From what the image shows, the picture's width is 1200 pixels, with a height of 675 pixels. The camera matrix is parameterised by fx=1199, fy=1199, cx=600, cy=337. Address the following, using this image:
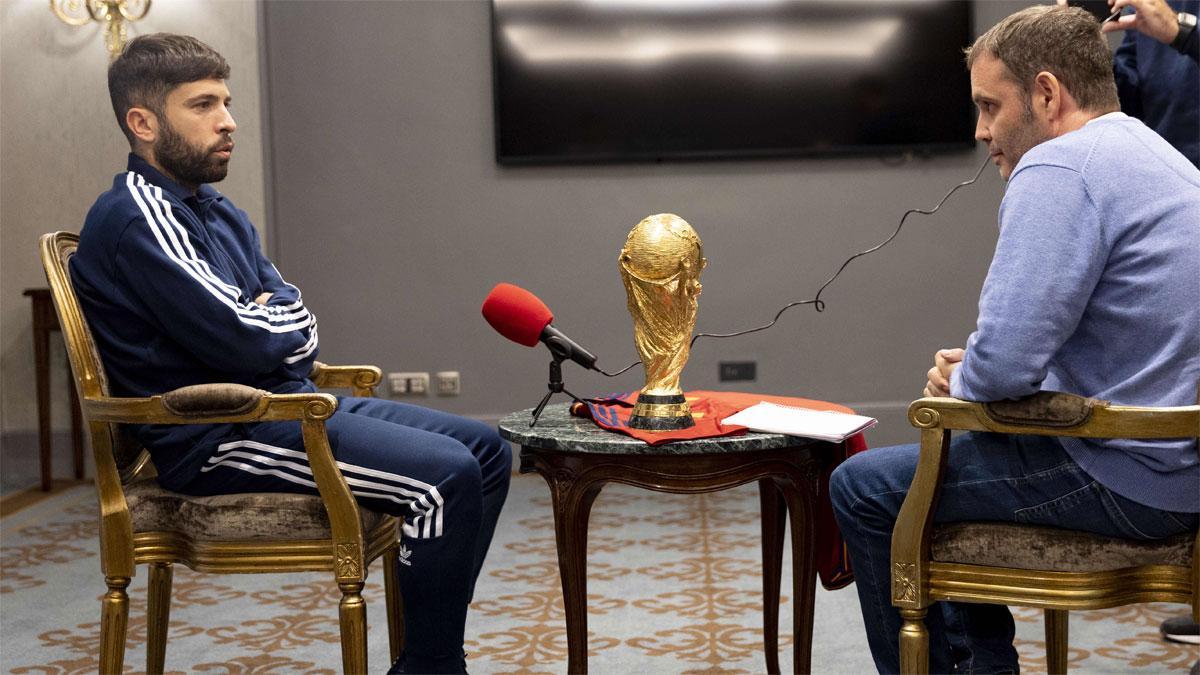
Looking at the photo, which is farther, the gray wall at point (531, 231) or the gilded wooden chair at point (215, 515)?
the gray wall at point (531, 231)

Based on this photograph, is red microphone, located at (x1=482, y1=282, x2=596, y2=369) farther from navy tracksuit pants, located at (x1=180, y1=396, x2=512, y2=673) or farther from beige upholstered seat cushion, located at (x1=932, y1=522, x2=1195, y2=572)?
beige upholstered seat cushion, located at (x1=932, y1=522, x2=1195, y2=572)

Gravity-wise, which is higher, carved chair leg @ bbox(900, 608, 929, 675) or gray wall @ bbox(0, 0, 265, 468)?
gray wall @ bbox(0, 0, 265, 468)

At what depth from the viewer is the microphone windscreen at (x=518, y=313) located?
2.31m

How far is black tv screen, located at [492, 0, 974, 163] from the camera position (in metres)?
5.20

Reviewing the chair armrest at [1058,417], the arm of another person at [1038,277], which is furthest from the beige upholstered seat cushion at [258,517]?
the arm of another person at [1038,277]

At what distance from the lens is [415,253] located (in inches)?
211

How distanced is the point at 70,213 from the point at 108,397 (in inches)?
138

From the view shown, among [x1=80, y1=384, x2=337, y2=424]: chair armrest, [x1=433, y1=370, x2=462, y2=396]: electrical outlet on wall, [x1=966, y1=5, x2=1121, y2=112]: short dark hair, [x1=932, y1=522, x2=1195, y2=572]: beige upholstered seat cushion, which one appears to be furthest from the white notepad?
[x1=433, y1=370, x2=462, y2=396]: electrical outlet on wall

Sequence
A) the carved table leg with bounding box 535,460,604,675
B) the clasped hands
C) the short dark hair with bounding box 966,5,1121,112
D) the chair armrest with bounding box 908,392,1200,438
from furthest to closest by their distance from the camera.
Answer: the carved table leg with bounding box 535,460,604,675 < the clasped hands < the short dark hair with bounding box 966,5,1121,112 < the chair armrest with bounding box 908,392,1200,438

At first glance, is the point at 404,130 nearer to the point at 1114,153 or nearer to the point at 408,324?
the point at 408,324

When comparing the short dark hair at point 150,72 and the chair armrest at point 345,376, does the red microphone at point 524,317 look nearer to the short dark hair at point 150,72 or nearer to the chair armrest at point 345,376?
the chair armrest at point 345,376

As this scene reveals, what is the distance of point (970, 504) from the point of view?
1.91m

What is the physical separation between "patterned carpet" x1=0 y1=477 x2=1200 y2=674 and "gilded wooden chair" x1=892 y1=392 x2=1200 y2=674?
897 millimetres

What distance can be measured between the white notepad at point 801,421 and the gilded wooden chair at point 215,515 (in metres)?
0.72
